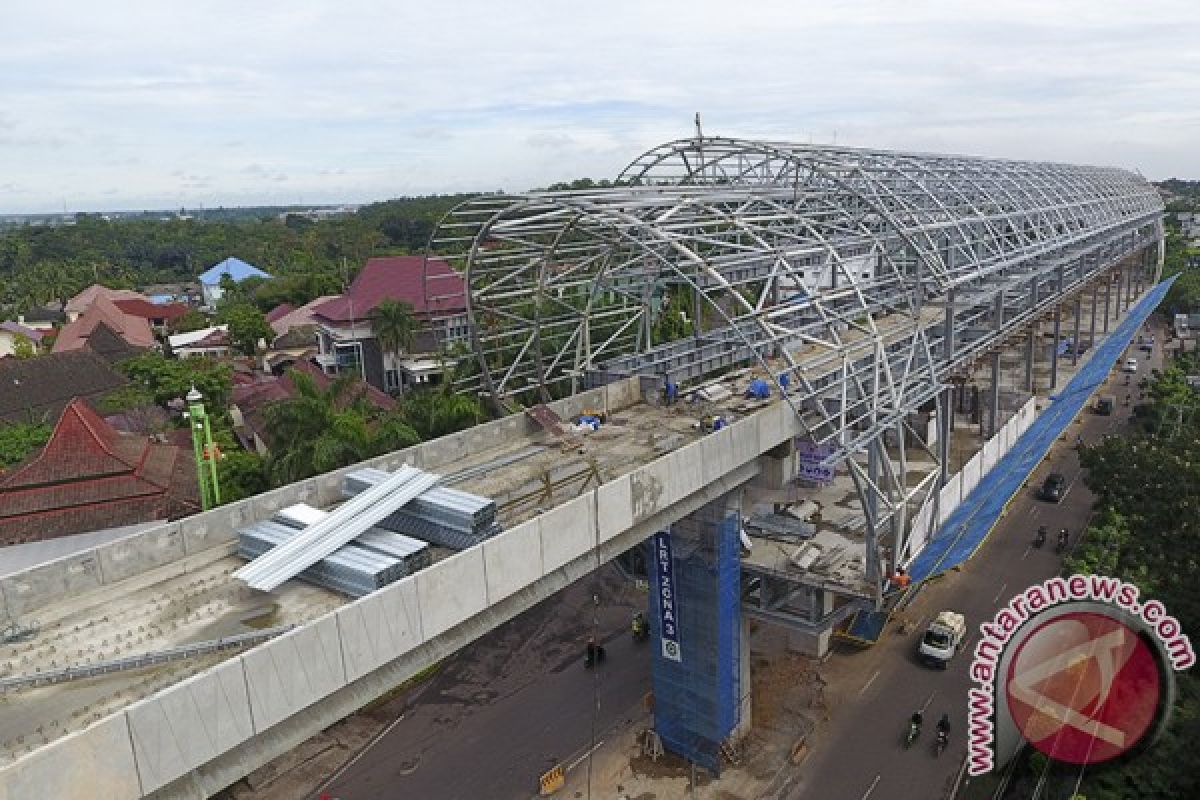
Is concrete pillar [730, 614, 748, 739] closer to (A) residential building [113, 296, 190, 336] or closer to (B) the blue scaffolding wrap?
(B) the blue scaffolding wrap

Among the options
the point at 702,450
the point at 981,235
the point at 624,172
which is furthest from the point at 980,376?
the point at 702,450

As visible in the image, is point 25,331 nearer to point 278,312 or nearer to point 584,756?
point 278,312

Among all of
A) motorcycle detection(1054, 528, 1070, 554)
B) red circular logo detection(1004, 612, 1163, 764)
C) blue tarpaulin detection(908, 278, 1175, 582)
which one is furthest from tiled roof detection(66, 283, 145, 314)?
red circular logo detection(1004, 612, 1163, 764)

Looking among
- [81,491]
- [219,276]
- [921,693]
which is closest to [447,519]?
[921,693]

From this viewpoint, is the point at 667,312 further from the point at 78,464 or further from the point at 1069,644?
the point at 1069,644

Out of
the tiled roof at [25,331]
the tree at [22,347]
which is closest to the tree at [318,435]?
the tree at [22,347]
